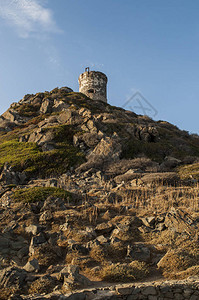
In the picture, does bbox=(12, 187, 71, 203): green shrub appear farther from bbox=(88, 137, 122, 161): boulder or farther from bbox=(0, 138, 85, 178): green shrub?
bbox=(88, 137, 122, 161): boulder

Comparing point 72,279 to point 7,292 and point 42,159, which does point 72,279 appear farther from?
point 42,159

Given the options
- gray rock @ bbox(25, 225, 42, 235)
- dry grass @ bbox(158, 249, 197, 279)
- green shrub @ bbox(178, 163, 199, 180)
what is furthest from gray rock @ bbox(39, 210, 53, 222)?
green shrub @ bbox(178, 163, 199, 180)

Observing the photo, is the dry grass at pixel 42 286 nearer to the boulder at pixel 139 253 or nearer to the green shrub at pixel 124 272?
the green shrub at pixel 124 272

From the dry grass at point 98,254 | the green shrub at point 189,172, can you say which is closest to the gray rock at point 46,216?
the dry grass at point 98,254

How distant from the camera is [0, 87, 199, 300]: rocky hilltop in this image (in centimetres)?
638

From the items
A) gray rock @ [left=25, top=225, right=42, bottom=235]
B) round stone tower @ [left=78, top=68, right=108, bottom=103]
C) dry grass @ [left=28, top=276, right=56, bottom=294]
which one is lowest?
dry grass @ [left=28, top=276, right=56, bottom=294]

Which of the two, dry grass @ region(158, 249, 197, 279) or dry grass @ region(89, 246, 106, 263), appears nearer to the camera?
dry grass @ region(158, 249, 197, 279)

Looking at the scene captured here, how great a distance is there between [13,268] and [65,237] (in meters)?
2.52

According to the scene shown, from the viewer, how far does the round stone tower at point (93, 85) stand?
4784 centimetres

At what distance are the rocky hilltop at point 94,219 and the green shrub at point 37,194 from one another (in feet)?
0.15

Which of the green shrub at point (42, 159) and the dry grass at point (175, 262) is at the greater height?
the green shrub at point (42, 159)

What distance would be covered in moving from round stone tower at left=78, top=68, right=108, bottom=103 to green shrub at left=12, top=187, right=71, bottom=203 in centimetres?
3638

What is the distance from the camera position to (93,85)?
1890 inches

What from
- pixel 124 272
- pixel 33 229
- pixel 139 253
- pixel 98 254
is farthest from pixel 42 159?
pixel 124 272
